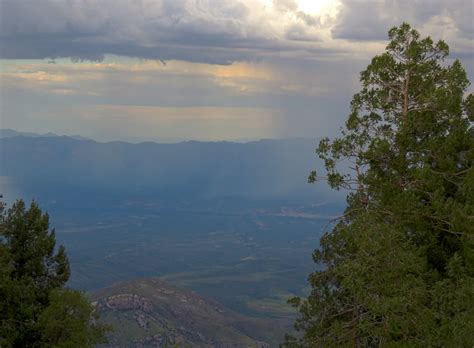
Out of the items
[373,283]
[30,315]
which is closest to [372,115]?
[373,283]

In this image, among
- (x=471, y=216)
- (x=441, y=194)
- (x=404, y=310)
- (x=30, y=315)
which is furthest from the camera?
(x=30, y=315)

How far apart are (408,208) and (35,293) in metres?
19.1

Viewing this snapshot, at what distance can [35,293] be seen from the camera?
1250 inches

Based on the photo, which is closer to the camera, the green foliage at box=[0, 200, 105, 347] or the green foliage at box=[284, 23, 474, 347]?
the green foliage at box=[284, 23, 474, 347]

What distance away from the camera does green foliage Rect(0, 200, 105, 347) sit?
2981 cm

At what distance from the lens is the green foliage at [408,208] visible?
21.6m

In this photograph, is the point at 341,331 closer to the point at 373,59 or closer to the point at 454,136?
the point at 454,136

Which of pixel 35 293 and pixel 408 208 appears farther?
pixel 35 293

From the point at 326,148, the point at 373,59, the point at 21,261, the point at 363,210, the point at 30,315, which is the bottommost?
the point at 30,315

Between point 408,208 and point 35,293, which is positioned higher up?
point 408,208

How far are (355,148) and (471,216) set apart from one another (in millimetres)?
5931

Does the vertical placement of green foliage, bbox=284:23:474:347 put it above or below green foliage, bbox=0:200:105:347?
above

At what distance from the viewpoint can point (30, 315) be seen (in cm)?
3056

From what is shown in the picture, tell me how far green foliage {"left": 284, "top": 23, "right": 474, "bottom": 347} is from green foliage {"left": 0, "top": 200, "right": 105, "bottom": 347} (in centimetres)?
1137
